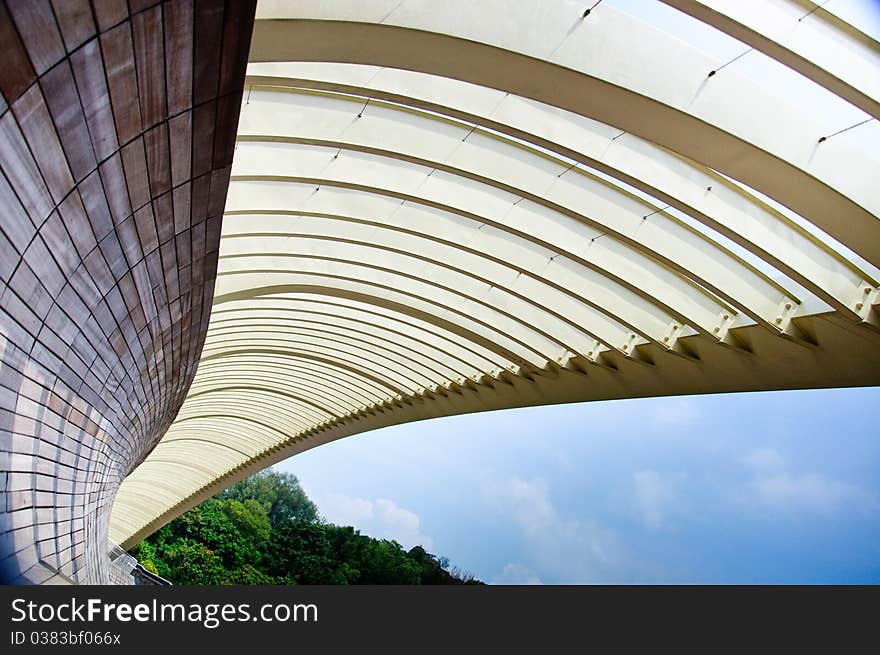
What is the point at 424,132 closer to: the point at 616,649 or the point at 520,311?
the point at 520,311

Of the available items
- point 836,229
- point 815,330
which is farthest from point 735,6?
point 815,330

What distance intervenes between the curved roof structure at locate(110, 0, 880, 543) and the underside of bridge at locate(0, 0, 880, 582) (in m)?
0.05

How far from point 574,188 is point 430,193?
299 cm

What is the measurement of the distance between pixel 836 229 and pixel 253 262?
14.0m

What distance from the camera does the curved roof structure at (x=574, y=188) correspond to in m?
9.56

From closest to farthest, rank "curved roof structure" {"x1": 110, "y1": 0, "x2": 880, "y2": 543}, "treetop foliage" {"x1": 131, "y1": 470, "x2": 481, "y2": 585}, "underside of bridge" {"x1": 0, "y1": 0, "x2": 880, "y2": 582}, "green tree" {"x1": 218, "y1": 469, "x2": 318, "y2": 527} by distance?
"underside of bridge" {"x1": 0, "y1": 0, "x2": 880, "y2": 582} → "curved roof structure" {"x1": 110, "y1": 0, "x2": 880, "y2": 543} → "treetop foliage" {"x1": 131, "y1": 470, "x2": 481, "y2": 585} → "green tree" {"x1": 218, "y1": 469, "x2": 318, "y2": 527}

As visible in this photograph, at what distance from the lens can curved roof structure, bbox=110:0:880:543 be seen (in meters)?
9.56

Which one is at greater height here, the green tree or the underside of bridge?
the green tree

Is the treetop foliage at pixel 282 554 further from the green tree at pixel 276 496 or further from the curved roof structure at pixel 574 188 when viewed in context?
the curved roof structure at pixel 574 188

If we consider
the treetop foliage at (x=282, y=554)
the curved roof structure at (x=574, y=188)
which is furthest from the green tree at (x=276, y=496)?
the curved roof structure at (x=574, y=188)

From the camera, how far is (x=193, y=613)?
5.25 meters

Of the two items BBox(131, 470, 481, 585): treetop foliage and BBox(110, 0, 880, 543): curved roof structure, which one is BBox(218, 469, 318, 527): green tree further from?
BBox(110, 0, 880, 543): curved roof structure

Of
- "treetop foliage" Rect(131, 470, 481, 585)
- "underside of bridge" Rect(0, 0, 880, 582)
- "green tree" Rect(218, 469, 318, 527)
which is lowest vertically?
"underside of bridge" Rect(0, 0, 880, 582)

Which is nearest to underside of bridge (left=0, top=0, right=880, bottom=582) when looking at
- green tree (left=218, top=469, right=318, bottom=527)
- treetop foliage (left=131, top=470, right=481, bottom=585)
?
treetop foliage (left=131, top=470, right=481, bottom=585)
